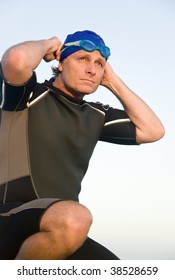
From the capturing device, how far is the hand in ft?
15.5

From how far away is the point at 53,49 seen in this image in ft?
15.7

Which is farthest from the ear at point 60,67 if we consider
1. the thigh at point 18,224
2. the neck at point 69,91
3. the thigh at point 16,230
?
the thigh at point 16,230

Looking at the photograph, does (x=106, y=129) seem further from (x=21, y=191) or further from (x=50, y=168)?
(x=21, y=191)

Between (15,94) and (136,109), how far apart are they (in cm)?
160

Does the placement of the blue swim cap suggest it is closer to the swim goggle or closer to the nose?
the swim goggle

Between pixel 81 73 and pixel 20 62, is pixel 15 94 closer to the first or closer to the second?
pixel 20 62

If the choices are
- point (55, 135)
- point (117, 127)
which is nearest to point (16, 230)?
point (55, 135)

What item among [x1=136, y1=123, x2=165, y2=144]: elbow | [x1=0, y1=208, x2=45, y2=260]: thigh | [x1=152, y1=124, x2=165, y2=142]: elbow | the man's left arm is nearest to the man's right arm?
the man's left arm

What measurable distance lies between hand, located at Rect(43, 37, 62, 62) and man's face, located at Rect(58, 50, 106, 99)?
0.14 metres

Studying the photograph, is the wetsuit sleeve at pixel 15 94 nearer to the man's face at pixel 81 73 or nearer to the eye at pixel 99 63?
the man's face at pixel 81 73
